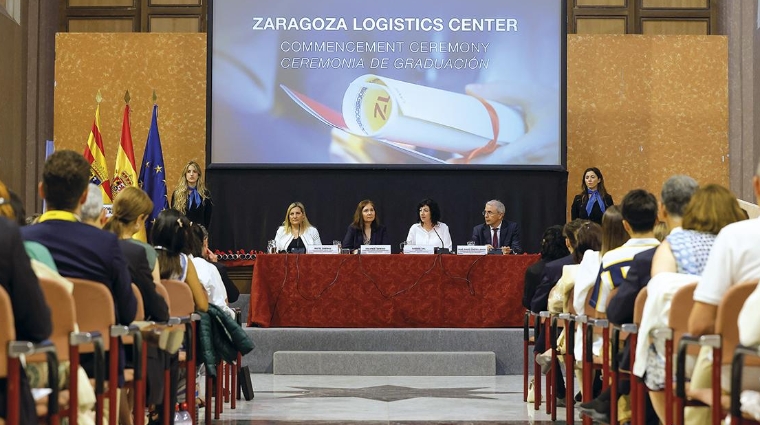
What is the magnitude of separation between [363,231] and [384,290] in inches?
49.7

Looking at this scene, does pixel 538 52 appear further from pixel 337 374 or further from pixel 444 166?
pixel 337 374

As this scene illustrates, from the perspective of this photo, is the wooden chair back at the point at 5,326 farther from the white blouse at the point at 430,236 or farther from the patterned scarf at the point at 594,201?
the patterned scarf at the point at 594,201

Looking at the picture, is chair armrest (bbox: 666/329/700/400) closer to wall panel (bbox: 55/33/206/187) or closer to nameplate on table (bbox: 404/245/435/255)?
nameplate on table (bbox: 404/245/435/255)

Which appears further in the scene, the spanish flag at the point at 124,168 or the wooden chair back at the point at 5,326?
the spanish flag at the point at 124,168

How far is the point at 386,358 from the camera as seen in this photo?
26.3ft

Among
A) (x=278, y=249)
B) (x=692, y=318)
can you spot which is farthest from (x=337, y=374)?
(x=692, y=318)

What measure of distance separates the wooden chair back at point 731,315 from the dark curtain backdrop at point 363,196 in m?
8.18

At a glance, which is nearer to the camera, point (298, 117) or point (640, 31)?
point (298, 117)

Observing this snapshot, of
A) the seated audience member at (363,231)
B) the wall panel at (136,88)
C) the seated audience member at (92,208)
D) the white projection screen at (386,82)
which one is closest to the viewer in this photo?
the seated audience member at (92,208)

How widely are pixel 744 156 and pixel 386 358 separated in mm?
5149

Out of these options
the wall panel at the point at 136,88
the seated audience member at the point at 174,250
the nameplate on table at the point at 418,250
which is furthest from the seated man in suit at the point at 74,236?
the wall panel at the point at 136,88

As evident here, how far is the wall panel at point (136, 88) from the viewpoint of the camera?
37.5 ft

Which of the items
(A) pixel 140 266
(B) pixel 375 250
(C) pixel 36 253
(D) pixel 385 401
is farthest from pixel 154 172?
(C) pixel 36 253

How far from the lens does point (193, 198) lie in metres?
10.1
